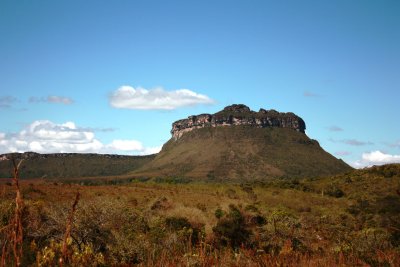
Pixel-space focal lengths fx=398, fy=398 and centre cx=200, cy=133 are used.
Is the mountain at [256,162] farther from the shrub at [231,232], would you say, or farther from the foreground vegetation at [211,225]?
the shrub at [231,232]

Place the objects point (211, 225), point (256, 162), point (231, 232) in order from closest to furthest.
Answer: point (231, 232) < point (211, 225) < point (256, 162)

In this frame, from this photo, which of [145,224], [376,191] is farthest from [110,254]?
[376,191]

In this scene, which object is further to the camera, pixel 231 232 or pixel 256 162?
pixel 256 162

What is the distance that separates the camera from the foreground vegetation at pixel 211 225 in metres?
5.51

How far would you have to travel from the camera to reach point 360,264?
5.56m

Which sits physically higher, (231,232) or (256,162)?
(256,162)

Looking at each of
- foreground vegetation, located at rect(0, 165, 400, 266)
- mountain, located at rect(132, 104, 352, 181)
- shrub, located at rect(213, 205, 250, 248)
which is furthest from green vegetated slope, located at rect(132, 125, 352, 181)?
shrub, located at rect(213, 205, 250, 248)

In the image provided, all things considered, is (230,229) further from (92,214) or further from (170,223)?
(92,214)

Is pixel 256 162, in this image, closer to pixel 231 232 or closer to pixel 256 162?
pixel 256 162

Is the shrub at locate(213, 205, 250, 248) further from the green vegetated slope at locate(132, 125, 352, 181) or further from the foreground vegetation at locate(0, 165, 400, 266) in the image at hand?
the green vegetated slope at locate(132, 125, 352, 181)

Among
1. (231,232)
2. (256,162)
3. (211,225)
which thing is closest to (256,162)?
(256,162)

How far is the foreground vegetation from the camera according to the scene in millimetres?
5507

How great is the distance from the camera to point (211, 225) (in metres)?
31.1

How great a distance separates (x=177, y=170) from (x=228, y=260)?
585ft
